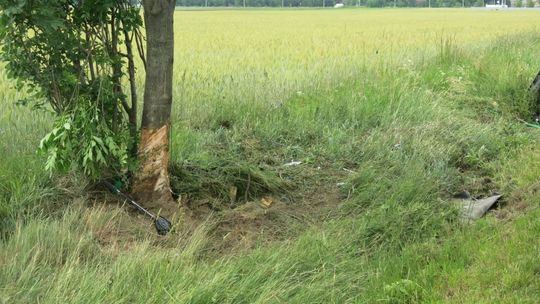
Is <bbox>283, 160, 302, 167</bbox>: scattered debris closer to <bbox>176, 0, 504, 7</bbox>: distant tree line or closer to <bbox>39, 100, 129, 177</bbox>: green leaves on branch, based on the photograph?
<bbox>39, 100, 129, 177</bbox>: green leaves on branch

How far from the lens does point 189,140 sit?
5.42 metres

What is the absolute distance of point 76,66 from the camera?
156 inches

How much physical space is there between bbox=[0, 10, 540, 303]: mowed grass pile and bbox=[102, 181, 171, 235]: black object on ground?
0.16 meters

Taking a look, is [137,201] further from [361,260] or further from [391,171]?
[391,171]

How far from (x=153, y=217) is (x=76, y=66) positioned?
1116mm

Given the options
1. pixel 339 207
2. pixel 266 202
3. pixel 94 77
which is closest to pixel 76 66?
pixel 94 77

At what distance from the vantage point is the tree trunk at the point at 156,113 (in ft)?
13.0

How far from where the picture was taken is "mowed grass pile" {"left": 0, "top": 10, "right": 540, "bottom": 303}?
316 cm

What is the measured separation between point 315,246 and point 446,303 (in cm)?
87

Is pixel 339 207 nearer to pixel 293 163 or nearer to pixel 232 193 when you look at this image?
pixel 232 193

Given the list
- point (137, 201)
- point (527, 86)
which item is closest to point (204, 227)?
point (137, 201)

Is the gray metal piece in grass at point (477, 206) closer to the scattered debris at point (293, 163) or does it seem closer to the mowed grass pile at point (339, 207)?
the mowed grass pile at point (339, 207)

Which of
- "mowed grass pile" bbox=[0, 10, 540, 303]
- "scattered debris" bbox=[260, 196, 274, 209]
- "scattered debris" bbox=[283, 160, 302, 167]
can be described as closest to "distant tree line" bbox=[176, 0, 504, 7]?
"mowed grass pile" bbox=[0, 10, 540, 303]

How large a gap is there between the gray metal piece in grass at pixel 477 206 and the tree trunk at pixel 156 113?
223 centimetres
